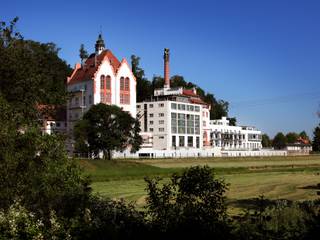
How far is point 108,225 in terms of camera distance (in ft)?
39.3

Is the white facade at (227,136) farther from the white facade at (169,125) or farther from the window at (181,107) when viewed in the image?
the window at (181,107)

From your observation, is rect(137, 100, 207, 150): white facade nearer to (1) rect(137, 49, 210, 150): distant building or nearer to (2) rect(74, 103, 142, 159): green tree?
(1) rect(137, 49, 210, 150): distant building

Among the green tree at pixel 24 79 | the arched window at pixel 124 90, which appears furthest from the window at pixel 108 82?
the green tree at pixel 24 79

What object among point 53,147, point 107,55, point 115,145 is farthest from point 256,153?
point 53,147

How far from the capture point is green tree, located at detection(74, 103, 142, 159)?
4242 inches

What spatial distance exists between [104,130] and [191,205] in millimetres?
97324

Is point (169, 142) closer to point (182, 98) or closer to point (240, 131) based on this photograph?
point (182, 98)

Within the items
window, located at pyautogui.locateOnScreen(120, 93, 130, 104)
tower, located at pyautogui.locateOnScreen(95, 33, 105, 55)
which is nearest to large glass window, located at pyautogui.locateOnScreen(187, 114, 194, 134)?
window, located at pyautogui.locateOnScreen(120, 93, 130, 104)

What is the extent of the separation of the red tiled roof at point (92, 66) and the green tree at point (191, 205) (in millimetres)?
123001

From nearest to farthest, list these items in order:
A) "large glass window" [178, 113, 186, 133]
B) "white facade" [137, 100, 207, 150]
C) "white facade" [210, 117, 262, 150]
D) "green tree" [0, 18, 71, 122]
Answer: "green tree" [0, 18, 71, 122]
"white facade" [137, 100, 207, 150]
"large glass window" [178, 113, 186, 133]
"white facade" [210, 117, 262, 150]

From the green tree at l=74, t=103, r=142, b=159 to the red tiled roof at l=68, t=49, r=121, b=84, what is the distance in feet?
81.8

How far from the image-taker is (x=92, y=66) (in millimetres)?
139750

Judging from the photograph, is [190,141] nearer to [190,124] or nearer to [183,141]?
[183,141]

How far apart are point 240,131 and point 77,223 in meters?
187
